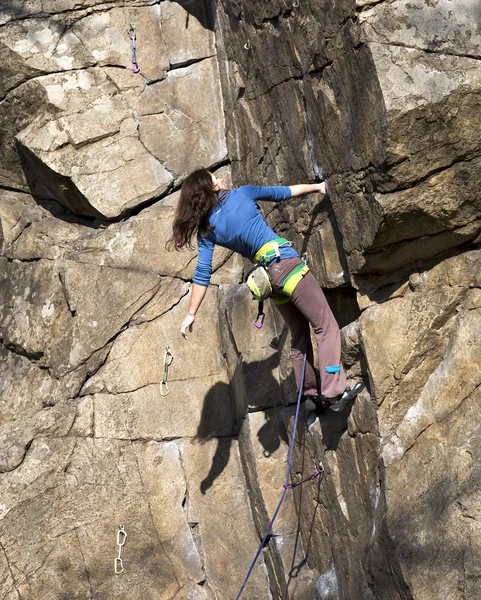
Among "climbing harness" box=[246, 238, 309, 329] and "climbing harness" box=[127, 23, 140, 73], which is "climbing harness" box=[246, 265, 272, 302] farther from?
"climbing harness" box=[127, 23, 140, 73]

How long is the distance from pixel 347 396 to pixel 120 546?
7.40ft

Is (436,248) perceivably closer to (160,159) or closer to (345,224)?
(345,224)

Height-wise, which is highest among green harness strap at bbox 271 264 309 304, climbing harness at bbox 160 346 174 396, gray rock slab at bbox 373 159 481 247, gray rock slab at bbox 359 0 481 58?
gray rock slab at bbox 359 0 481 58

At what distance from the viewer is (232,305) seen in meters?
6.55

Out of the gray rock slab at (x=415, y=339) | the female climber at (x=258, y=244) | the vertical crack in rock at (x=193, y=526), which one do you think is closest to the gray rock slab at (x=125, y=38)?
the female climber at (x=258, y=244)

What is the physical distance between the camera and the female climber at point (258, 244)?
5.02 meters

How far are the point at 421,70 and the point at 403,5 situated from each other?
1.25ft

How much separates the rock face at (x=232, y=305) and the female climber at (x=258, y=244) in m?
0.18

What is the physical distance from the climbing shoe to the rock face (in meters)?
0.07

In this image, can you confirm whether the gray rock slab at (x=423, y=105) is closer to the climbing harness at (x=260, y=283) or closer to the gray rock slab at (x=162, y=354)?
the climbing harness at (x=260, y=283)

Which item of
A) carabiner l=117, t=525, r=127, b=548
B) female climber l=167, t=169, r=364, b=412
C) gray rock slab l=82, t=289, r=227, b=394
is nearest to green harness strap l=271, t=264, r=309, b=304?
female climber l=167, t=169, r=364, b=412

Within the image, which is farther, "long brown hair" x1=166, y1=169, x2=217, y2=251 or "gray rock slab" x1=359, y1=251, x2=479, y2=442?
"long brown hair" x1=166, y1=169, x2=217, y2=251

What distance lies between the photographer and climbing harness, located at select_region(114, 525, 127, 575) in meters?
6.23

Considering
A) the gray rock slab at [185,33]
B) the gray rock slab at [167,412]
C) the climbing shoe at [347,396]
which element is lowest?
the climbing shoe at [347,396]
